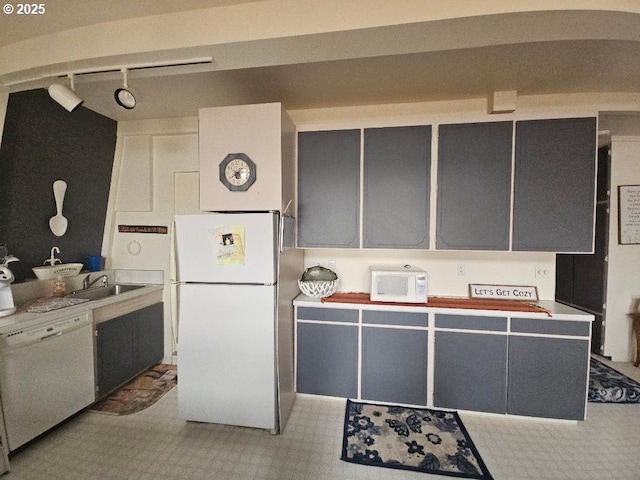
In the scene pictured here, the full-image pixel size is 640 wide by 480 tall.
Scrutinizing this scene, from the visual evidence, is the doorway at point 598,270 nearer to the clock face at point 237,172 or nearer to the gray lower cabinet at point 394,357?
the gray lower cabinet at point 394,357

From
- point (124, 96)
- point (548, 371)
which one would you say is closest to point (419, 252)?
point (548, 371)

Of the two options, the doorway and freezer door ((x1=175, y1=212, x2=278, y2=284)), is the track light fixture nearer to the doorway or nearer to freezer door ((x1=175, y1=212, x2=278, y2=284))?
freezer door ((x1=175, y1=212, x2=278, y2=284))

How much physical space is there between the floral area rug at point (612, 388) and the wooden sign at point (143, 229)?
14.6 feet

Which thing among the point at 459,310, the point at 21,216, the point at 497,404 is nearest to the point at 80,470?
the point at 21,216

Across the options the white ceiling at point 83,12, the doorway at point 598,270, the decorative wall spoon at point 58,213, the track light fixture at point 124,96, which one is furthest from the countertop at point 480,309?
the decorative wall spoon at point 58,213

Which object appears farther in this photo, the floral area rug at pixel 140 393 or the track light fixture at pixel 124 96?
the floral area rug at pixel 140 393

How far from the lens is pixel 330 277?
250 cm

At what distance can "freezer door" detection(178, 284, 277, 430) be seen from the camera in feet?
6.43

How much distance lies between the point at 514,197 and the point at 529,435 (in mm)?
1807

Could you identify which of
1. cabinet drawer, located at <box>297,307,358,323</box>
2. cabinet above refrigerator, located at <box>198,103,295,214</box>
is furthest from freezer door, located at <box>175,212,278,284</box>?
cabinet drawer, located at <box>297,307,358,323</box>

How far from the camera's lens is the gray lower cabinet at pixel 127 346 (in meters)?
2.29

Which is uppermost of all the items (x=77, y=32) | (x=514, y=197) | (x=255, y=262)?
(x=77, y=32)

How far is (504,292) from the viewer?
8.09ft

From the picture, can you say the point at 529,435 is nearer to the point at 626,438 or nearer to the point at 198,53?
the point at 626,438
